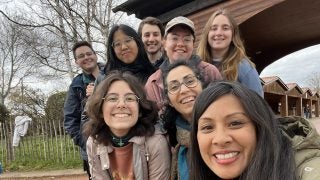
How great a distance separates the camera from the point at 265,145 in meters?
1.62

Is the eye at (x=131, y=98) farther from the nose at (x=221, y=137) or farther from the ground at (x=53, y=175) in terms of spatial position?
the ground at (x=53, y=175)

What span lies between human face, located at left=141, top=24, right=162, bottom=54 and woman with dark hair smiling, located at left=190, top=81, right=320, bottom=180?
1976 mm

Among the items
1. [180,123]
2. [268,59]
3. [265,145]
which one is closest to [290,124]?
[265,145]

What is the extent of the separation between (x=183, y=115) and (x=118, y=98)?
1.72ft

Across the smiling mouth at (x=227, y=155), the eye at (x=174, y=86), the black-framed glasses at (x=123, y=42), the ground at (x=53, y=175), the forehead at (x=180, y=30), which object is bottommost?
the ground at (x=53, y=175)

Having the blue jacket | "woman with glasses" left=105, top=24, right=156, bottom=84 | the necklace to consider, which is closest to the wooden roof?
the blue jacket

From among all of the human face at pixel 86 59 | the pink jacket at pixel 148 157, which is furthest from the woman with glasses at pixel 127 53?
the pink jacket at pixel 148 157

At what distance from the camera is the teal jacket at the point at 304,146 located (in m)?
1.47

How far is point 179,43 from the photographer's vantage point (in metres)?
2.89

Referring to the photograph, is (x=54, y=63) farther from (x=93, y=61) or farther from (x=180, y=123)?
(x=180, y=123)

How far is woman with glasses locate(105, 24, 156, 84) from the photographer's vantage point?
10.7 ft

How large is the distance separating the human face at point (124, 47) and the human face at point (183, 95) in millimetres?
918

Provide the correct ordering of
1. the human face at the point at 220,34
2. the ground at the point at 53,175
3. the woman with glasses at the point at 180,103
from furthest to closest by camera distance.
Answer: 1. the ground at the point at 53,175
2. the human face at the point at 220,34
3. the woman with glasses at the point at 180,103

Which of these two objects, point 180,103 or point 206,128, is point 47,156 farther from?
point 206,128
